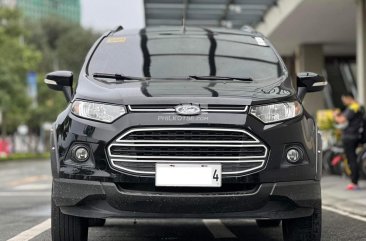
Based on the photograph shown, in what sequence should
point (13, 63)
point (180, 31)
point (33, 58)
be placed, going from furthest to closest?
point (33, 58), point (13, 63), point (180, 31)

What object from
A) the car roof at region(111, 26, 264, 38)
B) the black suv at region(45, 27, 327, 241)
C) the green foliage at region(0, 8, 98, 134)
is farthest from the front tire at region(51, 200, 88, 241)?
the green foliage at region(0, 8, 98, 134)

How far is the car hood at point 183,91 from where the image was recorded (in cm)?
441

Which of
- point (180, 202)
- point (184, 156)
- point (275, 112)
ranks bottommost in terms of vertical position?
point (180, 202)

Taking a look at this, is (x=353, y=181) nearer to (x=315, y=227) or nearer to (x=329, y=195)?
(x=329, y=195)

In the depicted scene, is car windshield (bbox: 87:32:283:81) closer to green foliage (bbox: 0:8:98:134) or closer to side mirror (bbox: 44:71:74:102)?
side mirror (bbox: 44:71:74:102)

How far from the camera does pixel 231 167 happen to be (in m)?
4.26

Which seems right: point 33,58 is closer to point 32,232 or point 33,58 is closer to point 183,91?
point 32,232

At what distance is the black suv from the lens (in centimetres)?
423

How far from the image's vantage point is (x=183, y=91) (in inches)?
179

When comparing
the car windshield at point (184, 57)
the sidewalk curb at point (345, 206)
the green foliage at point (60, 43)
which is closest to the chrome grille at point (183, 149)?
the car windshield at point (184, 57)

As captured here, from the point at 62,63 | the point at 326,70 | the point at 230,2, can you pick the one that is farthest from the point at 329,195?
the point at 62,63

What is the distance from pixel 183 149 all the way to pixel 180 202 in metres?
0.36

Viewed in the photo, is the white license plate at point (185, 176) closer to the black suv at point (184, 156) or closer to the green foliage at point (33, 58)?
the black suv at point (184, 156)

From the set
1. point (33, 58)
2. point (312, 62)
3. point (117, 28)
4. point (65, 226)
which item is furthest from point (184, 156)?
point (33, 58)
